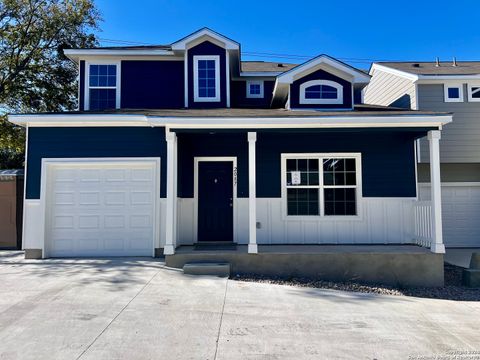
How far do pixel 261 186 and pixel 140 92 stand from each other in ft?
14.8

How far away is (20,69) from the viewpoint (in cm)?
1539

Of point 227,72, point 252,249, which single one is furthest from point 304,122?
point 227,72

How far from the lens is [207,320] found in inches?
195

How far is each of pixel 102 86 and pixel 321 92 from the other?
6220 millimetres

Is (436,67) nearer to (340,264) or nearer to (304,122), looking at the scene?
(304,122)

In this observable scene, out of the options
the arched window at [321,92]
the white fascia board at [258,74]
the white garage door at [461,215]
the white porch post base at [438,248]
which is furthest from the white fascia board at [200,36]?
the white garage door at [461,215]

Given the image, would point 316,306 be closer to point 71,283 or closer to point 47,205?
point 71,283

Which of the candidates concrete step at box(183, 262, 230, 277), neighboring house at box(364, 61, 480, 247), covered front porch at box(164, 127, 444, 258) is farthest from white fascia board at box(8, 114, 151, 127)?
neighboring house at box(364, 61, 480, 247)

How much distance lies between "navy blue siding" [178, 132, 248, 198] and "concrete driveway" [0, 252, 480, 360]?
3006mm

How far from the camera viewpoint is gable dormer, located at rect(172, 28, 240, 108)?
1036 centimetres

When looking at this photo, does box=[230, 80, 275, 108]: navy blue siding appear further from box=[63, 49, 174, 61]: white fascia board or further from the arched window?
box=[63, 49, 174, 61]: white fascia board

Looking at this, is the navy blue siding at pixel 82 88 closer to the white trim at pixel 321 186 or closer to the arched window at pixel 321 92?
the white trim at pixel 321 186

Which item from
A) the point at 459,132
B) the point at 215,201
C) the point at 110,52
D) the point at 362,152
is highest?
the point at 110,52

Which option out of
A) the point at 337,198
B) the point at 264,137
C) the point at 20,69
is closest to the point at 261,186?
the point at 264,137
